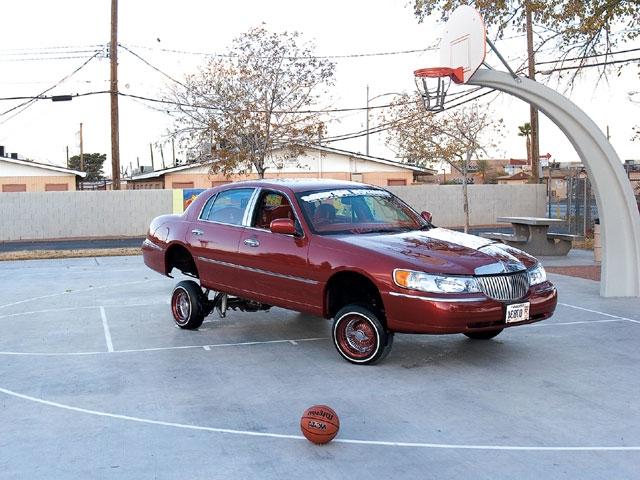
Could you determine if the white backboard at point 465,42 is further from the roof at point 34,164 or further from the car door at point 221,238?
the roof at point 34,164

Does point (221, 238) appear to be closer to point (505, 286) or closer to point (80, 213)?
point (505, 286)

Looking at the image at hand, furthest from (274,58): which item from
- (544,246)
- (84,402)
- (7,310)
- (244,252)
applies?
(84,402)

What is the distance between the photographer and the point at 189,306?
917 cm

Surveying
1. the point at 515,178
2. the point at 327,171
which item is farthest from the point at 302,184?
the point at 515,178

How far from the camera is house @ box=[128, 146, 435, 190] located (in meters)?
40.3

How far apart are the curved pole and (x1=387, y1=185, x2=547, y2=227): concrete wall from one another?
21.8 m

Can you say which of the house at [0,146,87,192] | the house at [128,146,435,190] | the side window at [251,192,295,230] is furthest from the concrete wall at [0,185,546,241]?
the side window at [251,192,295,230]

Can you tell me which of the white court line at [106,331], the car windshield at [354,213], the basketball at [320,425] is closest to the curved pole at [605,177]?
the car windshield at [354,213]

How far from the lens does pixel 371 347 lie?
7.24 m

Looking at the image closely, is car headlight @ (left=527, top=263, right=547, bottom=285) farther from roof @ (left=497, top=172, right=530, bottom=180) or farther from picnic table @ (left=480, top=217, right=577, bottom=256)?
roof @ (left=497, top=172, right=530, bottom=180)

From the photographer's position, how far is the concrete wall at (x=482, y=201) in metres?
33.6

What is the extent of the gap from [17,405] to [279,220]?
2.96m

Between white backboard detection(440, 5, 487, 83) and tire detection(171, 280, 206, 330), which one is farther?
white backboard detection(440, 5, 487, 83)

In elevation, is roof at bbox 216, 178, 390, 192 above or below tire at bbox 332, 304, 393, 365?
above
